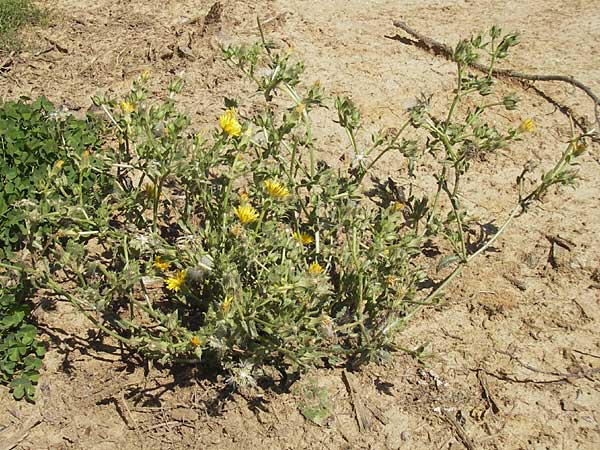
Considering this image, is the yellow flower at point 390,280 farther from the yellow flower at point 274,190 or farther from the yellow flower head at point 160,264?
the yellow flower head at point 160,264

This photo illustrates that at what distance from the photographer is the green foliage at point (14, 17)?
5152 mm

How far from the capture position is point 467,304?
3.30 m

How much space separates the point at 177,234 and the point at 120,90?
59.9 inches

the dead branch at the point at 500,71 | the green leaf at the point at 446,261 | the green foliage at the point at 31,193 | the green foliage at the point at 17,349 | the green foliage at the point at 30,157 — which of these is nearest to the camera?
the green foliage at the point at 31,193

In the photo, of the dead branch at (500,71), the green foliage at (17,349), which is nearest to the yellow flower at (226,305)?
the green foliage at (17,349)

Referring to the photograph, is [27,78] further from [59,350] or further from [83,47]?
[59,350]

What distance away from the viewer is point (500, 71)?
179 inches

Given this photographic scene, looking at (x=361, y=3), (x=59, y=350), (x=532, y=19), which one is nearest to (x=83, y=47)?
(x=361, y=3)

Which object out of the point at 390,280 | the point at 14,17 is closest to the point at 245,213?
the point at 390,280

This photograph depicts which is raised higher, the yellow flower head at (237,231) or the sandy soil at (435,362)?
the yellow flower head at (237,231)

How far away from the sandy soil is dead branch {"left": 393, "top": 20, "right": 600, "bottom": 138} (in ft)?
0.21

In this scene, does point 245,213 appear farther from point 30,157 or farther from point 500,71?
point 500,71

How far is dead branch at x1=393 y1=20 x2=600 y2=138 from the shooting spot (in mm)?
4248

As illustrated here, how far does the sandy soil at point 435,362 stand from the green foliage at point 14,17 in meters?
0.70
